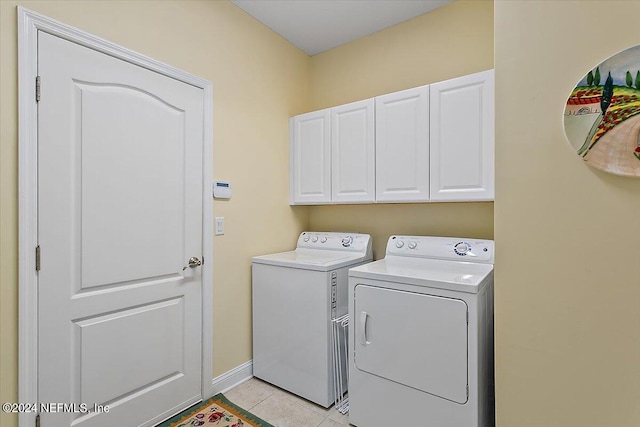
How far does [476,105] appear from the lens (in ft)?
6.14

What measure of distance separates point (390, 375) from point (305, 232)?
144cm

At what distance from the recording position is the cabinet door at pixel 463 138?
1837 mm

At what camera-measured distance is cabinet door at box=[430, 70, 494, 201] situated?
184cm

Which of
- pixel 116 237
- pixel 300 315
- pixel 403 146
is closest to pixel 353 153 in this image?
pixel 403 146

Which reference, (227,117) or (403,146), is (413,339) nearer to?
(403,146)

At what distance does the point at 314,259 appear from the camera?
7.39 feet

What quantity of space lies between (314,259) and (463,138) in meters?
1.28

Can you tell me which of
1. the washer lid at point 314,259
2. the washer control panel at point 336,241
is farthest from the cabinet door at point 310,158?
the washer lid at point 314,259

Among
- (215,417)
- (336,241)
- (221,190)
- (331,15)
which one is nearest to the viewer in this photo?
(215,417)

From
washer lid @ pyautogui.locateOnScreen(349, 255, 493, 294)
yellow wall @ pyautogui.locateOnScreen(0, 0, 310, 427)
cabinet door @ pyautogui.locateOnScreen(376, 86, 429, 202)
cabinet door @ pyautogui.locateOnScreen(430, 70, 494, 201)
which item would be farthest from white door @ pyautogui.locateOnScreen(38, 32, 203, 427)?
cabinet door @ pyautogui.locateOnScreen(430, 70, 494, 201)

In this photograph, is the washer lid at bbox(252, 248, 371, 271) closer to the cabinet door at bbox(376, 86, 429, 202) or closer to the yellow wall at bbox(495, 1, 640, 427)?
the cabinet door at bbox(376, 86, 429, 202)

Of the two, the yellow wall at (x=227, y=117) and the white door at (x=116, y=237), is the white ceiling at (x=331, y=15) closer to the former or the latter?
the yellow wall at (x=227, y=117)

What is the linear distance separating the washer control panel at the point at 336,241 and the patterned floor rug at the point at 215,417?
1.29m

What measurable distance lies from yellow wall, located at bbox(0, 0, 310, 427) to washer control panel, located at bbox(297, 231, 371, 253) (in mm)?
150
